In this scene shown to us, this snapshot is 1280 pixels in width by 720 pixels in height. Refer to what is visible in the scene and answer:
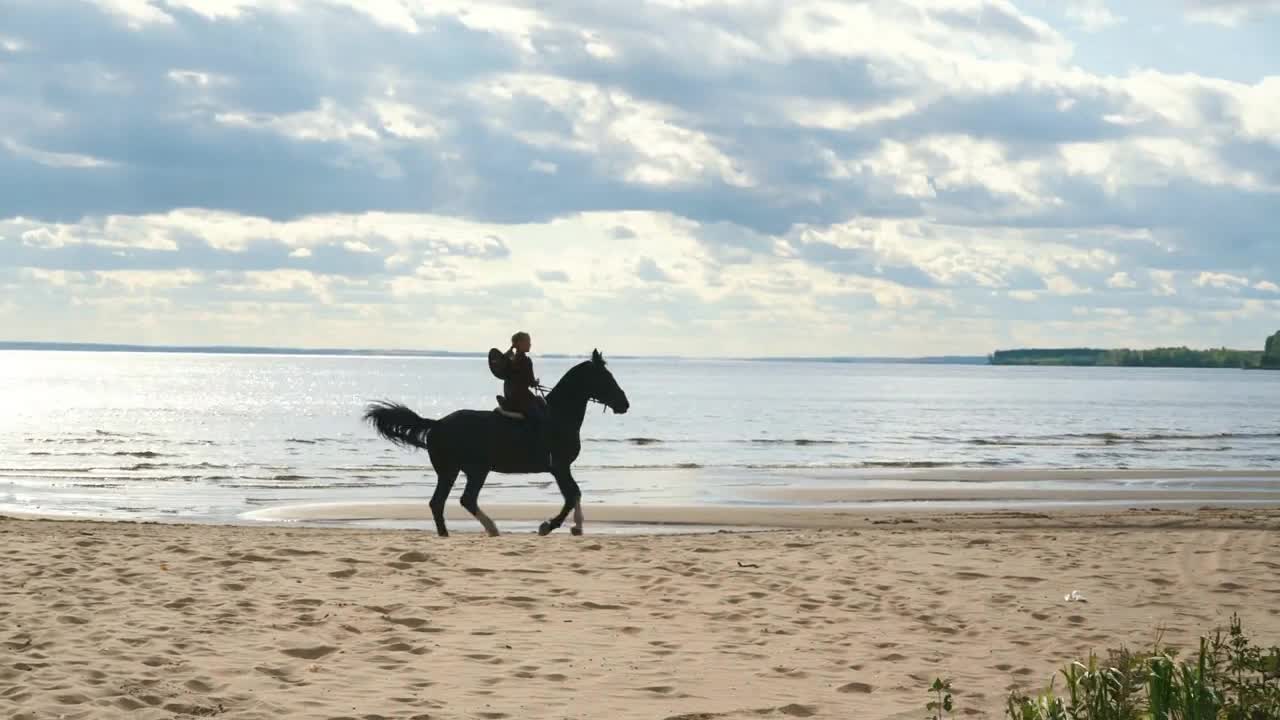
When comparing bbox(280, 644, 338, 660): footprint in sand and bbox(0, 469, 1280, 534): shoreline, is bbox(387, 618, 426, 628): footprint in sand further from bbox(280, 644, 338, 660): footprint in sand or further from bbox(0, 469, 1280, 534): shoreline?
bbox(0, 469, 1280, 534): shoreline

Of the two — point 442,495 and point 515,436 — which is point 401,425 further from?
point 515,436

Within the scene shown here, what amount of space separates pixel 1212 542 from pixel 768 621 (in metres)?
7.12

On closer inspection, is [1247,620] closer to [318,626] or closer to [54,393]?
[318,626]

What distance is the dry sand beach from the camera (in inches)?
282

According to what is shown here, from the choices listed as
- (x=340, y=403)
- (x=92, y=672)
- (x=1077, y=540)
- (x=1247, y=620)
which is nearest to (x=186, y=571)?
(x=92, y=672)

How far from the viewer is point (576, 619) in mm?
9367

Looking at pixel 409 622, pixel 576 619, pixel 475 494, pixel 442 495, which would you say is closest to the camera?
pixel 409 622

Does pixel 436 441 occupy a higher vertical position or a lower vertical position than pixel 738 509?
higher

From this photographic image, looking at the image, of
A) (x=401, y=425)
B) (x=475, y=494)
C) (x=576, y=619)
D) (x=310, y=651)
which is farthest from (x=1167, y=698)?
(x=401, y=425)

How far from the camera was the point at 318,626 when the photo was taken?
29.0ft

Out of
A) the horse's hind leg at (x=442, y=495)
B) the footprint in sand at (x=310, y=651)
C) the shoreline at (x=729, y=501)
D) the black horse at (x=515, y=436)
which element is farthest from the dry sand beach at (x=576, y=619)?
the shoreline at (x=729, y=501)

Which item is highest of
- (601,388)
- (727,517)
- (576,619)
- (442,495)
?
(601,388)

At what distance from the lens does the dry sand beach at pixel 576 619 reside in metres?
7.16

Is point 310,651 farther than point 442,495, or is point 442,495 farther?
point 442,495
